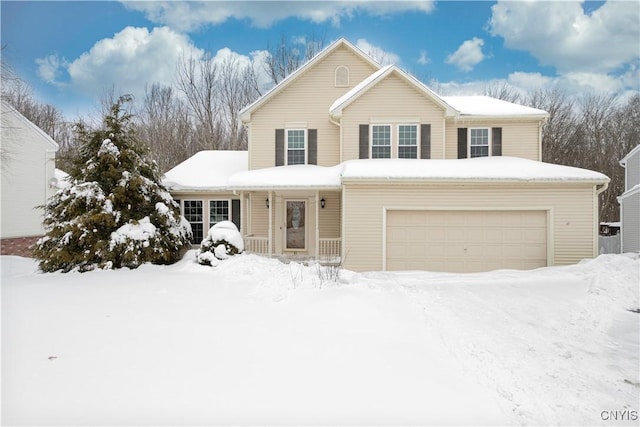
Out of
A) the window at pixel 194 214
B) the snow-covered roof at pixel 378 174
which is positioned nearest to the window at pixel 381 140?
the snow-covered roof at pixel 378 174

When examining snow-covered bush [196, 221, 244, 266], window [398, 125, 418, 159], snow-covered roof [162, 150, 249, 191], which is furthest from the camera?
snow-covered roof [162, 150, 249, 191]

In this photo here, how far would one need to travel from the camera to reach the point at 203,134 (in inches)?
1030

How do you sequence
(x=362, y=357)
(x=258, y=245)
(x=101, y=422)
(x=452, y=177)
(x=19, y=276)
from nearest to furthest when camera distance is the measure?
(x=101, y=422) → (x=362, y=357) → (x=19, y=276) → (x=452, y=177) → (x=258, y=245)

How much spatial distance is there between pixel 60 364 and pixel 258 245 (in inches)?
348

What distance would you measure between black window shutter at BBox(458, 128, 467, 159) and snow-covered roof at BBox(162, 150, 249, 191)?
940cm

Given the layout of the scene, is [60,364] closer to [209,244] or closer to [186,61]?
[209,244]

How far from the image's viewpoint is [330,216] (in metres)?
13.4

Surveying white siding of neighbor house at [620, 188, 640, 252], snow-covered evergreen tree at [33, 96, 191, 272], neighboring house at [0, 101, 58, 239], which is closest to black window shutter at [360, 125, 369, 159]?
snow-covered evergreen tree at [33, 96, 191, 272]

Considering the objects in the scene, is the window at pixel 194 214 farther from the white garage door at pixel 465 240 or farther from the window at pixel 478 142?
the window at pixel 478 142

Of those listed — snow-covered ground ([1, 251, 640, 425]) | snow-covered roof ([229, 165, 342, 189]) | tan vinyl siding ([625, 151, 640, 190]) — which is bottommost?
snow-covered ground ([1, 251, 640, 425])

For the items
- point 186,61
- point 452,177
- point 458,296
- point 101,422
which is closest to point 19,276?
point 101,422

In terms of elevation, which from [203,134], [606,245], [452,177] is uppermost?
[203,134]

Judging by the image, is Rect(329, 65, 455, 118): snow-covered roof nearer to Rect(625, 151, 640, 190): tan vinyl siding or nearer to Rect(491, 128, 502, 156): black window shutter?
Rect(491, 128, 502, 156): black window shutter

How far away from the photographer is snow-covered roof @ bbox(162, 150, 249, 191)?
44.4ft
